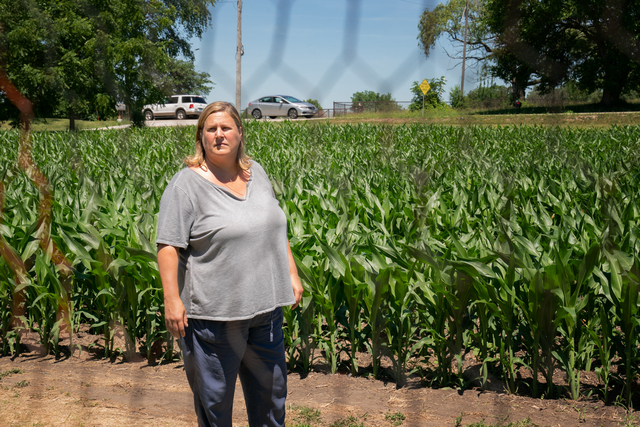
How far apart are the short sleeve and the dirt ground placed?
1287 millimetres

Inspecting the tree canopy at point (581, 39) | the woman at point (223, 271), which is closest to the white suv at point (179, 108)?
the tree canopy at point (581, 39)

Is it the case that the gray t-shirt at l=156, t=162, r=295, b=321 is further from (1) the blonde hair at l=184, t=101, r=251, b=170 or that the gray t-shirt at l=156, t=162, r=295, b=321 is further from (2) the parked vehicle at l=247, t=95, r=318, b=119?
(2) the parked vehicle at l=247, t=95, r=318, b=119

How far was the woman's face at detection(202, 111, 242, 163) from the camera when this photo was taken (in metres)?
2.10

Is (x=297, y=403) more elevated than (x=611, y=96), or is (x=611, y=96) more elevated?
(x=611, y=96)

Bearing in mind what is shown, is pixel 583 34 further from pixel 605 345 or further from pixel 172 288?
pixel 172 288

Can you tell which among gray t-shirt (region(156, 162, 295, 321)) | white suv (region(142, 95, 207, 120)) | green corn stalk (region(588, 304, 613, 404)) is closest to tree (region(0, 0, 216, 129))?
gray t-shirt (region(156, 162, 295, 321))

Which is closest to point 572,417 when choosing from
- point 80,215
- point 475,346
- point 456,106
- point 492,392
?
point 492,392

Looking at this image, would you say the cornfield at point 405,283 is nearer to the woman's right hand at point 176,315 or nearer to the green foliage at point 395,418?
the green foliage at point 395,418

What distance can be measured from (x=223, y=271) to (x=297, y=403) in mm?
1349

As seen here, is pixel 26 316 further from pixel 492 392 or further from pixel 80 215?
pixel 492 392

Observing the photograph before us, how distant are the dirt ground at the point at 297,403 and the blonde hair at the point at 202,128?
1461 millimetres

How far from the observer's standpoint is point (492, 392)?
309 centimetres

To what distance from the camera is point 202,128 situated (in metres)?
2.19

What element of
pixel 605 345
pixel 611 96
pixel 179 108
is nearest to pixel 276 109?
pixel 179 108
